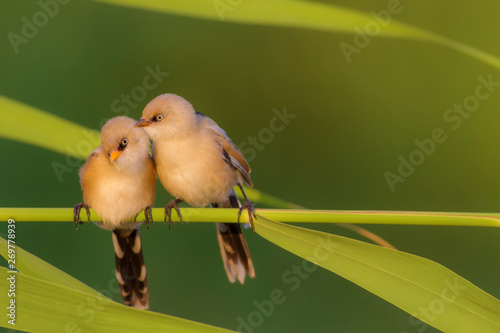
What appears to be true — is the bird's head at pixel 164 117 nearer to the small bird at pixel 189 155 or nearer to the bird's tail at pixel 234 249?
the small bird at pixel 189 155

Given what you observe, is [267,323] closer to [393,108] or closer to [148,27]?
[393,108]

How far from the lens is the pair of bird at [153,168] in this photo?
76.9 inches

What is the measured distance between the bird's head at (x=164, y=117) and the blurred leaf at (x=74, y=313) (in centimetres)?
104

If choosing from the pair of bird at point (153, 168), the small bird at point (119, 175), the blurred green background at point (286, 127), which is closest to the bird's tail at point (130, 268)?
the pair of bird at point (153, 168)

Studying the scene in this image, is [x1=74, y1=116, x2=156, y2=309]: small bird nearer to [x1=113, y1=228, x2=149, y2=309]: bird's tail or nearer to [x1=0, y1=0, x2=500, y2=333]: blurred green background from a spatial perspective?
[x1=113, y1=228, x2=149, y2=309]: bird's tail

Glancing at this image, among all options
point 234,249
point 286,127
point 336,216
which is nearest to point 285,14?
point 336,216

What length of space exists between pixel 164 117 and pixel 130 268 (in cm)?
65

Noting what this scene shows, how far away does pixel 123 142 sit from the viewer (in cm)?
194

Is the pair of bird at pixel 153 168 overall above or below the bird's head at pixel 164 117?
below

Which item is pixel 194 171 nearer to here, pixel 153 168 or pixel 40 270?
pixel 153 168

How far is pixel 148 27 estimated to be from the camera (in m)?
4.93

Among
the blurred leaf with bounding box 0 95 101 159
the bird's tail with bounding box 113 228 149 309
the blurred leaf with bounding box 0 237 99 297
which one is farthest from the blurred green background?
the blurred leaf with bounding box 0 237 99 297

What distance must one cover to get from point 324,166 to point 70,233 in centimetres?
191

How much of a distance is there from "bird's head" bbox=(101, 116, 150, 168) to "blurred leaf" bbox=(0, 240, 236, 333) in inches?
34.5
